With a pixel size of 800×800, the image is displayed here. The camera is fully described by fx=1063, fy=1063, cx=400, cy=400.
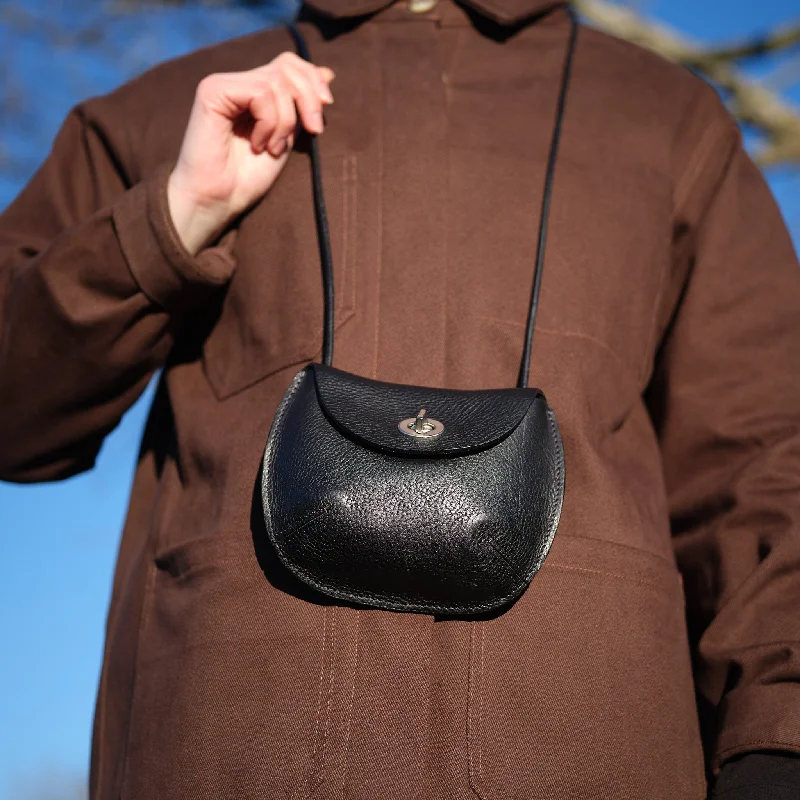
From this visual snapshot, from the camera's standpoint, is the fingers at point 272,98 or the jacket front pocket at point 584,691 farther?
the fingers at point 272,98

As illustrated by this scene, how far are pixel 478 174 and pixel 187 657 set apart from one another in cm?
79

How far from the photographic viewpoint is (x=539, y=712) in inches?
48.0

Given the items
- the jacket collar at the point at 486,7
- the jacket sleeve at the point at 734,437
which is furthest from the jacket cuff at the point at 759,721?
the jacket collar at the point at 486,7

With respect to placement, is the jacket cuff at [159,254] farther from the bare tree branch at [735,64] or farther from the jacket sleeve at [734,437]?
the bare tree branch at [735,64]

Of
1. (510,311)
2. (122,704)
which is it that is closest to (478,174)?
(510,311)

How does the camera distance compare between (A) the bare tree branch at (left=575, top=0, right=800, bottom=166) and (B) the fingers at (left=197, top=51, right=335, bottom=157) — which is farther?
(A) the bare tree branch at (left=575, top=0, right=800, bottom=166)

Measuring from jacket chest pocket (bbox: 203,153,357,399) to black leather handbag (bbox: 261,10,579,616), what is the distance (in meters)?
0.20

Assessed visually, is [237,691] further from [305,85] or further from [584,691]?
[305,85]

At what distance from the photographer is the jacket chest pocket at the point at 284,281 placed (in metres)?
1.44

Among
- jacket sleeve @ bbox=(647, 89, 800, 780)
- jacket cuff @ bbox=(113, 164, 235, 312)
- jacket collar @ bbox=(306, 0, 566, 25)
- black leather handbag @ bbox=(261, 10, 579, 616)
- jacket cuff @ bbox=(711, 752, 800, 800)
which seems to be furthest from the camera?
jacket collar @ bbox=(306, 0, 566, 25)

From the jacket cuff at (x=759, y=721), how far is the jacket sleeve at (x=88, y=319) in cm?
89

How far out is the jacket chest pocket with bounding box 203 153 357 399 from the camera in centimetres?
144

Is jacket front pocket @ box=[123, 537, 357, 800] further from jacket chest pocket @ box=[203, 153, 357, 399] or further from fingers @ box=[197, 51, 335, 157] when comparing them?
fingers @ box=[197, 51, 335, 157]

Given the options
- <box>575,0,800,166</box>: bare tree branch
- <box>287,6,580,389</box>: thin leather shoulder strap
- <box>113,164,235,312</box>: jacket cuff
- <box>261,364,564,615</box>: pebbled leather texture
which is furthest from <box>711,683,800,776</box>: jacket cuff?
<box>575,0,800,166</box>: bare tree branch
